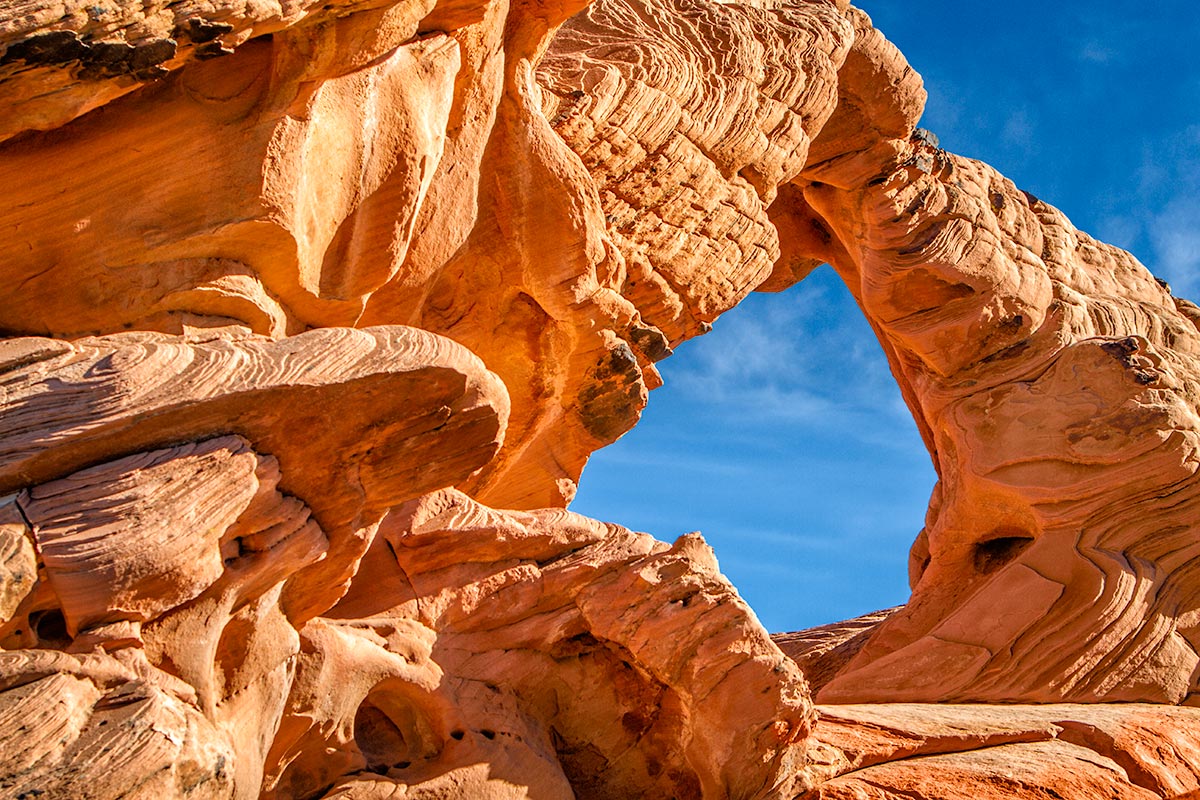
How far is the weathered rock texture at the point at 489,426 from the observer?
434 cm

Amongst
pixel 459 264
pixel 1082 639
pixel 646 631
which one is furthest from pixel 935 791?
pixel 459 264

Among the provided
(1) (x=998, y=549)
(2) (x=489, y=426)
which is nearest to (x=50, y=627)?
(2) (x=489, y=426)

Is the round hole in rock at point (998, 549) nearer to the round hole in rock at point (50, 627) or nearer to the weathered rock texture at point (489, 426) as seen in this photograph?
the weathered rock texture at point (489, 426)

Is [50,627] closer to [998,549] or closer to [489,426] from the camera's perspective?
[489,426]

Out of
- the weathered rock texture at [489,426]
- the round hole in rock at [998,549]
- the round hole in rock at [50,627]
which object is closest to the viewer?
the round hole in rock at [50,627]

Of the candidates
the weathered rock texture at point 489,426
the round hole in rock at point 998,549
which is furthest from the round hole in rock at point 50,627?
the round hole in rock at point 998,549

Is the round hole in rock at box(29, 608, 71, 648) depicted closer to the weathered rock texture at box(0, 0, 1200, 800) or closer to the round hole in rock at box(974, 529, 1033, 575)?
the weathered rock texture at box(0, 0, 1200, 800)

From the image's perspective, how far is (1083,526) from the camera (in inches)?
370

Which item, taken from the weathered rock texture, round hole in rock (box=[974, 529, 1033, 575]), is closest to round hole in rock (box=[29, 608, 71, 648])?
the weathered rock texture

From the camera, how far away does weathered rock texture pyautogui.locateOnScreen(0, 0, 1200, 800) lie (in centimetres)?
434

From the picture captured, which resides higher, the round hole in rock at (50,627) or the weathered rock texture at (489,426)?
the weathered rock texture at (489,426)

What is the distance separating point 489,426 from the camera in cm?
500

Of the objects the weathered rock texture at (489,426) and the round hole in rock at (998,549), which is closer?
the weathered rock texture at (489,426)

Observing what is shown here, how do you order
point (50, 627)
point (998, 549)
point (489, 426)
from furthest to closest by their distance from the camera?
point (998, 549) < point (489, 426) < point (50, 627)
